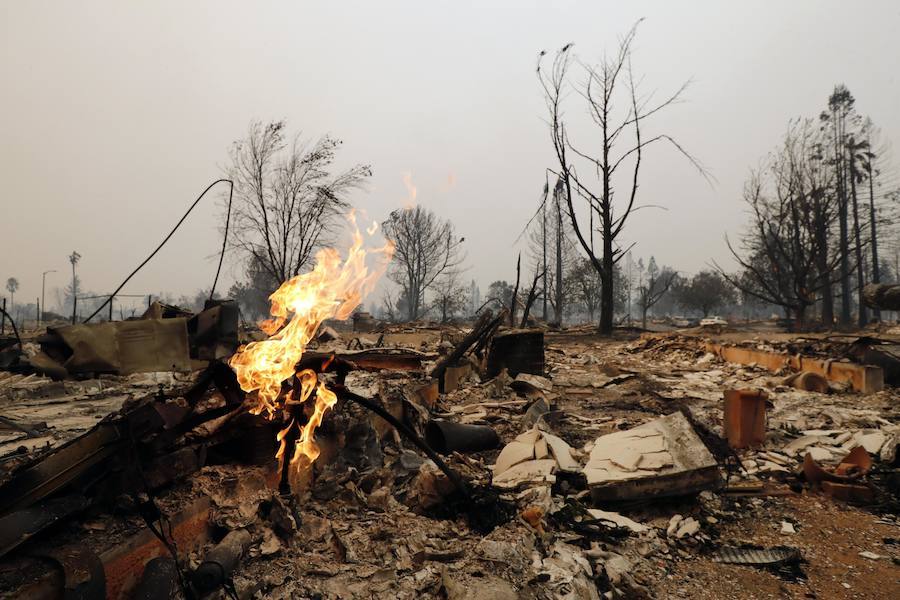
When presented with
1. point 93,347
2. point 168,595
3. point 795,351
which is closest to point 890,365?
point 795,351

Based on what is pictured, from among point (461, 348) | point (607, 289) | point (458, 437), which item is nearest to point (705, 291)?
point (607, 289)

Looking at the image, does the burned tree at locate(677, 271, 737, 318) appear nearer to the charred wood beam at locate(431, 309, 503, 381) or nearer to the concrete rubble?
the charred wood beam at locate(431, 309, 503, 381)

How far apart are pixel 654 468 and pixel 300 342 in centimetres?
319

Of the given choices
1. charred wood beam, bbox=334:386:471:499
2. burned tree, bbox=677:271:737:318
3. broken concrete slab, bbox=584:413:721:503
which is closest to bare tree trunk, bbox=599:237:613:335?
broken concrete slab, bbox=584:413:721:503

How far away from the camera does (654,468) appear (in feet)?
13.2

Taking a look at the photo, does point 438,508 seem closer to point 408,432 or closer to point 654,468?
point 408,432

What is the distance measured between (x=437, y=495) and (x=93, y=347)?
661 cm

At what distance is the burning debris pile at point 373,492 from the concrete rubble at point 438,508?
0.05 ft

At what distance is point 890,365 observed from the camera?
8359mm

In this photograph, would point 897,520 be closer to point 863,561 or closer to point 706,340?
point 863,561

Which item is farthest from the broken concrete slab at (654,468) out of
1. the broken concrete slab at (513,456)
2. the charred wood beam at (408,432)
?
the charred wood beam at (408,432)

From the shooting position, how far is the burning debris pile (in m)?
2.41

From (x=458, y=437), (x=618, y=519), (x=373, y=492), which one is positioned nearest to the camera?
(x=618, y=519)

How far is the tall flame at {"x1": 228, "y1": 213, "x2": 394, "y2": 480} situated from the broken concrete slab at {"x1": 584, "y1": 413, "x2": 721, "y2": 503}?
→ 245 cm
